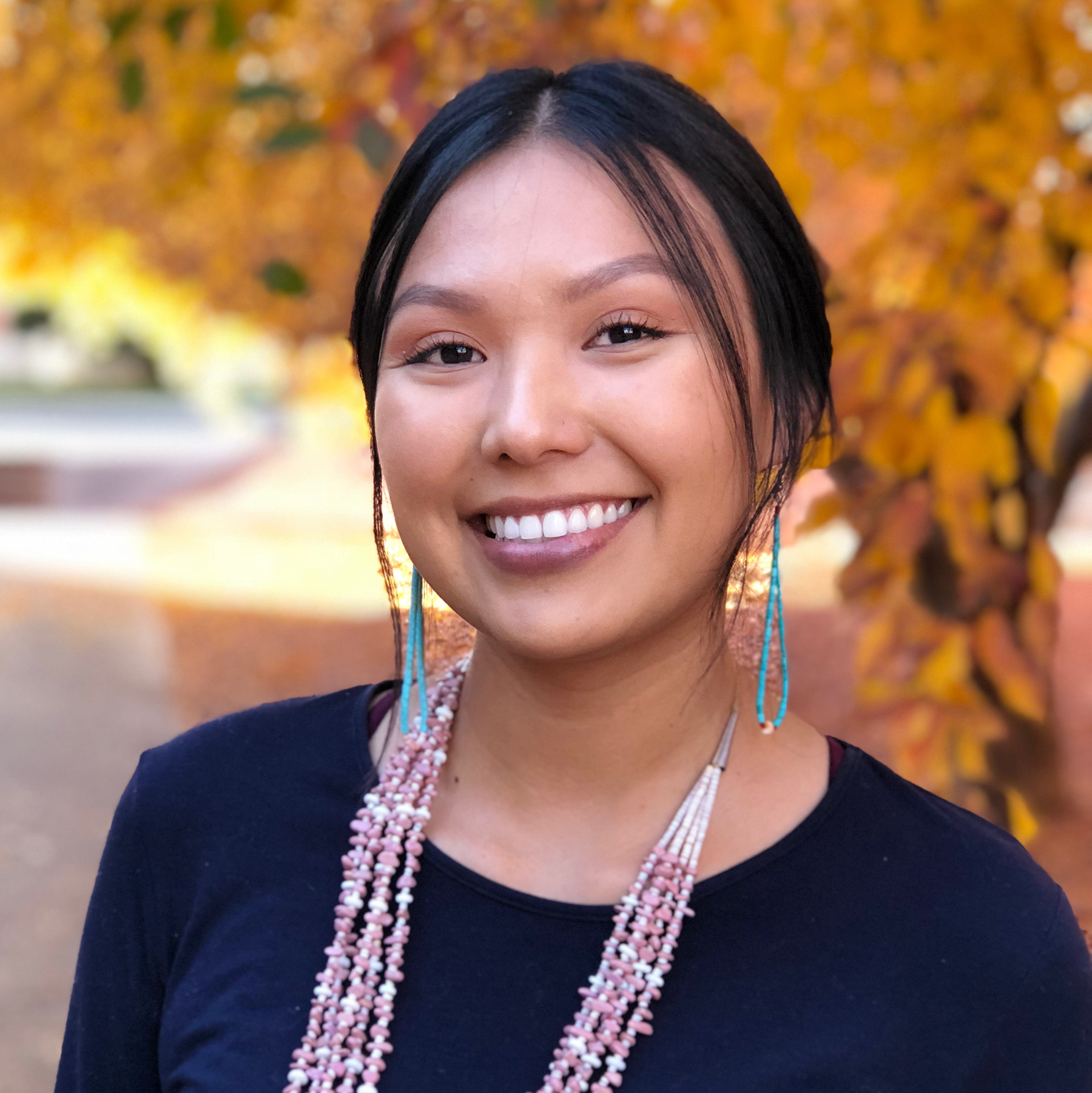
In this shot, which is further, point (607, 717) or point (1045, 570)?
point (1045, 570)

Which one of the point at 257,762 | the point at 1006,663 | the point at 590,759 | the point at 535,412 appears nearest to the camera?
the point at 535,412

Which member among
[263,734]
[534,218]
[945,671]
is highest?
[534,218]

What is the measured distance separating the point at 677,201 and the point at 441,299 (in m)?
0.25

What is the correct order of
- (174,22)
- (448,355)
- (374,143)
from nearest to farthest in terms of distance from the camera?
(448,355) → (374,143) → (174,22)

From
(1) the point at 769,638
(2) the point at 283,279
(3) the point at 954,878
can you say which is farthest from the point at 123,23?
(3) the point at 954,878

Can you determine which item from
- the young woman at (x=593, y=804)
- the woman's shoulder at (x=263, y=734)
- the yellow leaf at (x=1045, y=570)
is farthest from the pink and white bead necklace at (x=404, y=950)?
the yellow leaf at (x=1045, y=570)

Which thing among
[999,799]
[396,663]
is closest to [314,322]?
[999,799]

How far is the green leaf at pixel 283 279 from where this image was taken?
296 cm

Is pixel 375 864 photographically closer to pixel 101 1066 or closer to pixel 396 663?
pixel 396 663

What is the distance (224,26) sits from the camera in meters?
2.84

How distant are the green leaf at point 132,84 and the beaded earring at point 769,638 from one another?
2179 mm

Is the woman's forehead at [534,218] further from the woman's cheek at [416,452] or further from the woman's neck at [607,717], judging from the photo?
the woman's neck at [607,717]

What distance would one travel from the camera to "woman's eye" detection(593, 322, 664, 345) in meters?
1.28

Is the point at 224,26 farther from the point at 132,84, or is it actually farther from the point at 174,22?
the point at 132,84
